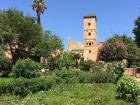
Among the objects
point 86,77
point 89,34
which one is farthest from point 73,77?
point 89,34

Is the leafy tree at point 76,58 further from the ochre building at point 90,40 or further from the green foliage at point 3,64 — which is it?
the green foliage at point 3,64

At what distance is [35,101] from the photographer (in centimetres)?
2289

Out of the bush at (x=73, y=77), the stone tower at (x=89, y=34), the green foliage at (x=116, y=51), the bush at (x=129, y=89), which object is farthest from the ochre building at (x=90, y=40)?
the bush at (x=129, y=89)

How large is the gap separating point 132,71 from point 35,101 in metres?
28.6

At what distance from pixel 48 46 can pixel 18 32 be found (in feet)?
17.6

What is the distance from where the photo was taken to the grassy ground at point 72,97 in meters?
22.5

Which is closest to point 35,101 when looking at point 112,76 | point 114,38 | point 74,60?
point 112,76

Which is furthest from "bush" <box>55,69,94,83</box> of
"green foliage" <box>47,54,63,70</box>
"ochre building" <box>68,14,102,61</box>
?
"ochre building" <box>68,14,102,61</box>

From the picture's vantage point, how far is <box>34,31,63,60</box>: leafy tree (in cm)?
5475

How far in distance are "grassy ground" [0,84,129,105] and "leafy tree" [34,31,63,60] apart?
81.8 feet

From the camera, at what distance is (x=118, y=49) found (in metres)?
59.6

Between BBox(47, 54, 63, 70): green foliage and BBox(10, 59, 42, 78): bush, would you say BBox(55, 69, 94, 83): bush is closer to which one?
BBox(10, 59, 42, 78): bush

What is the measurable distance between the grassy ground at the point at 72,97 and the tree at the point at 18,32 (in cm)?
2323

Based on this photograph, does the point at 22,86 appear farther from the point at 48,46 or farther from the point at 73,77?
the point at 48,46
